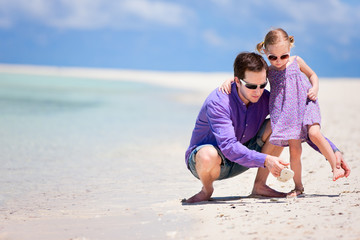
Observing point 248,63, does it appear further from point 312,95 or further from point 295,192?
point 295,192

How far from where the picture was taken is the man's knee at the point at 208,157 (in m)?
3.28

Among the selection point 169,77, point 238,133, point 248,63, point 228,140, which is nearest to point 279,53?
point 248,63

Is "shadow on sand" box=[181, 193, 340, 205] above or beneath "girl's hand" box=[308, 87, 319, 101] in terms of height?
beneath

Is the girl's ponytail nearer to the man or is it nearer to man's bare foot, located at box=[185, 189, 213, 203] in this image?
the man

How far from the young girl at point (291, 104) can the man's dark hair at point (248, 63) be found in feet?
0.60

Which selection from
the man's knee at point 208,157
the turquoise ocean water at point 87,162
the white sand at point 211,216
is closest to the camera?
the white sand at point 211,216

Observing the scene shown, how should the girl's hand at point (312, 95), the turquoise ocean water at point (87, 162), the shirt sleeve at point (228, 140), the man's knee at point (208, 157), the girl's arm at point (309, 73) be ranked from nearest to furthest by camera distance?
the shirt sleeve at point (228, 140) → the man's knee at point (208, 157) → the girl's hand at point (312, 95) → the girl's arm at point (309, 73) → the turquoise ocean water at point (87, 162)

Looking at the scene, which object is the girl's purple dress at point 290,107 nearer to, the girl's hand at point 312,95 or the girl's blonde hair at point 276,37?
the girl's hand at point 312,95

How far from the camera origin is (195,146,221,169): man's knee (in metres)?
3.28

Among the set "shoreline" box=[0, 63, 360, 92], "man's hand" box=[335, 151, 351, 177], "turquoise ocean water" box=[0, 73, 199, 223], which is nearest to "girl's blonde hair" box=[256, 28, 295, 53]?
"man's hand" box=[335, 151, 351, 177]

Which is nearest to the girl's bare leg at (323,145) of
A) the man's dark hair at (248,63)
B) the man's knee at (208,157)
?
the man's dark hair at (248,63)

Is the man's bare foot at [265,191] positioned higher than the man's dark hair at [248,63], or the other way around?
the man's dark hair at [248,63]

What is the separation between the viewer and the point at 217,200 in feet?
11.9

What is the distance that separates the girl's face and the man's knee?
0.77m
